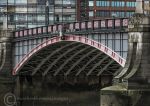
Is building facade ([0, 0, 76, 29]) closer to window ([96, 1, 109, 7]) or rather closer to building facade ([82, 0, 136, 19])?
building facade ([82, 0, 136, 19])

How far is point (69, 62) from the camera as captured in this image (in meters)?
84.2

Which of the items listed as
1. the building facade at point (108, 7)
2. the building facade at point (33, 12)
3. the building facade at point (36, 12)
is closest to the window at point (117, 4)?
the building facade at point (108, 7)

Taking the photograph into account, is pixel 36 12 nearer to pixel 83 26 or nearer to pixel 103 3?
pixel 103 3

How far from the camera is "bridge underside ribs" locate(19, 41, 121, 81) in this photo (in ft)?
252

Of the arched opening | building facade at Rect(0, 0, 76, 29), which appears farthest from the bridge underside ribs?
building facade at Rect(0, 0, 76, 29)

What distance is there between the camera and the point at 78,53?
78812mm

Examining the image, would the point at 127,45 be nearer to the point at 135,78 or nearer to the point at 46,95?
the point at 135,78

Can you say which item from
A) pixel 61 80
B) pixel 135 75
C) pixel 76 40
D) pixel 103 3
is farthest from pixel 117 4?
pixel 135 75

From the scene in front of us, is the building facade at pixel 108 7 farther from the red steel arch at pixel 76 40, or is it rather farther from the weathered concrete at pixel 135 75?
the weathered concrete at pixel 135 75

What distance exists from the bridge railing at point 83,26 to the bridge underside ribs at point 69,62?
1698 millimetres

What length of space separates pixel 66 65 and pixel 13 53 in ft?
21.7

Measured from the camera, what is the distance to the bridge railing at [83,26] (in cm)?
6216

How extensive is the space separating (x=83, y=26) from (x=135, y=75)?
45.4 feet

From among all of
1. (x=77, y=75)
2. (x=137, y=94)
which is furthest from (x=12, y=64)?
(x=137, y=94)
